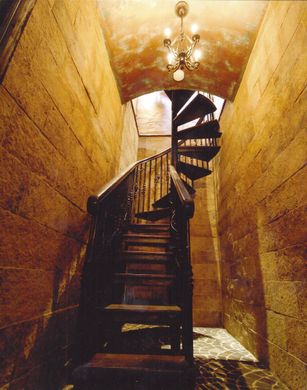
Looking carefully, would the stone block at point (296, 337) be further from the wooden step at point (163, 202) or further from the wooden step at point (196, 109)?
the wooden step at point (196, 109)

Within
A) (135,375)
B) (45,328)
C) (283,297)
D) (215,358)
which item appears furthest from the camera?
(215,358)

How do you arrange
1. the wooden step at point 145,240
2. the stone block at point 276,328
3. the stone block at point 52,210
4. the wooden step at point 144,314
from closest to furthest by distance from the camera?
1. the stone block at point 52,210
2. the wooden step at point 144,314
3. the stone block at point 276,328
4. the wooden step at point 145,240

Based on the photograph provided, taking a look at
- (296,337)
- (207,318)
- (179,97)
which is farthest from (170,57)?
(207,318)

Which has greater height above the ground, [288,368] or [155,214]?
[155,214]

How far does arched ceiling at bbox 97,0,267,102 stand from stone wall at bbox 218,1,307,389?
0.74 ft

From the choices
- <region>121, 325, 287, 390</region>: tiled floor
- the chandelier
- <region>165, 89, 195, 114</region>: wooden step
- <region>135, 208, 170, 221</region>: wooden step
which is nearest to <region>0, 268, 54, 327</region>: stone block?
<region>121, 325, 287, 390</region>: tiled floor

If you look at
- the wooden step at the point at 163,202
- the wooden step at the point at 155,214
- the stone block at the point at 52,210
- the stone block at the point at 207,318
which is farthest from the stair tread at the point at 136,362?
the stone block at the point at 207,318

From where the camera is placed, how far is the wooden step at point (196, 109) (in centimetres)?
400

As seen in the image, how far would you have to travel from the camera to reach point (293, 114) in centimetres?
176

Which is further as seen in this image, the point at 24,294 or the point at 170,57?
the point at 170,57

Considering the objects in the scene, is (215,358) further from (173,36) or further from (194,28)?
(173,36)

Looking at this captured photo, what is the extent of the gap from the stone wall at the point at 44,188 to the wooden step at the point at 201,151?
2567 millimetres

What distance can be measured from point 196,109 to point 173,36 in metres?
1.54

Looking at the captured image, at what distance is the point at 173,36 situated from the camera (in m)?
2.94
